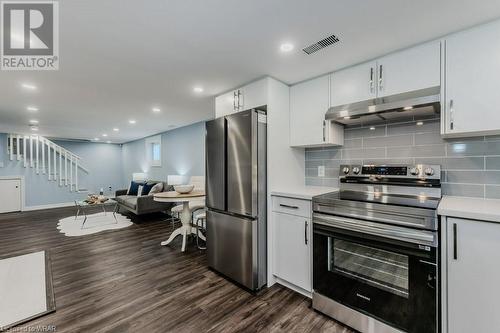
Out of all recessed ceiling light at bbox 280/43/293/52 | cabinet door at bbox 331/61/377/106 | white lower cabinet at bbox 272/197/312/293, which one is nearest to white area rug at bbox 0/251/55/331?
A: white lower cabinet at bbox 272/197/312/293

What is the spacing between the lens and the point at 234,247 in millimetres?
2422

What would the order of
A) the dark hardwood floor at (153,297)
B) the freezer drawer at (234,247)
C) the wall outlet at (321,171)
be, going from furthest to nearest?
1. the wall outlet at (321,171)
2. the freezer drawer at (234,247)
3. the dark hardwood floor at (153,297)

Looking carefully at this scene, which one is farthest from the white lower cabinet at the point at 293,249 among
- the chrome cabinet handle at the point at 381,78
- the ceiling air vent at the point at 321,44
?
the ceiling air vent at the point at 321,44

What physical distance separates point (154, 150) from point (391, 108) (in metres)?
6.94

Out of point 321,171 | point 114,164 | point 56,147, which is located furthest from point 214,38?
point 114,164

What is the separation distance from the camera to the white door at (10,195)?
615cm

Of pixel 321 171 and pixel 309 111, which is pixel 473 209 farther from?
pixel 309 111

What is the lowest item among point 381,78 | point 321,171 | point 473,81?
point 321,171

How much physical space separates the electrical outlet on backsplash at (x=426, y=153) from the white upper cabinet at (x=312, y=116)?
0.68 feet

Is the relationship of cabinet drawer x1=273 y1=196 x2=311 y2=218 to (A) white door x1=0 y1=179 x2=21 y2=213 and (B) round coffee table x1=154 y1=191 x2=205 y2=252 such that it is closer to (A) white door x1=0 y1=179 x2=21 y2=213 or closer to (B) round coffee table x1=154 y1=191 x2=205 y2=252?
(B) round coffee table x1=154 y1=191 x2=205 y2=252

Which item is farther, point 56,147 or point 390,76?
point 56,147

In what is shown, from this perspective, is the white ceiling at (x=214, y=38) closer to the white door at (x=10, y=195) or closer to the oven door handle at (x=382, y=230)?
the oven door handle at (x=382, y=230)

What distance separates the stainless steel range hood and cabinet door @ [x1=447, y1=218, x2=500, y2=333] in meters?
0.87

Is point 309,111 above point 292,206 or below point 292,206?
above
